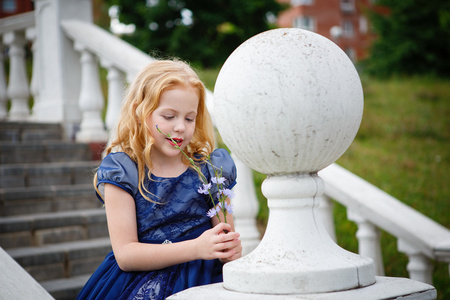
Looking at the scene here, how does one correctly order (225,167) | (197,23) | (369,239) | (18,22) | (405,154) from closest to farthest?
1. (225,167)
2. (369,239)
3. (18,22)
4. (405,154)
5. (197,23)

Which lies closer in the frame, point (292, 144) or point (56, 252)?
point (292, 144)

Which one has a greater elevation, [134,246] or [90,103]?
[90,103]

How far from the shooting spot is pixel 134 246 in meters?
1.76

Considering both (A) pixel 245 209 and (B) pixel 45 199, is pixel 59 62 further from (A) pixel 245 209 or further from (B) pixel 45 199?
(A) pixel 245 209

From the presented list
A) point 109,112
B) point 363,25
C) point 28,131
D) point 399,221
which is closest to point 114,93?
point 109,112

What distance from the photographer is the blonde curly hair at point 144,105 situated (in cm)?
189

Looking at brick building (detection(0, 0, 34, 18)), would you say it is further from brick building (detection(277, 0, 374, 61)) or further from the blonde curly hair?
the blonde curly hair

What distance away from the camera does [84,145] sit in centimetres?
432

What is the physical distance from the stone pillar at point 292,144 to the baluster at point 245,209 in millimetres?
1538

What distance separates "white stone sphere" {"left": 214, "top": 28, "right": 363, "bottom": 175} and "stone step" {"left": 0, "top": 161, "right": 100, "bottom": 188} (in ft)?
8.22

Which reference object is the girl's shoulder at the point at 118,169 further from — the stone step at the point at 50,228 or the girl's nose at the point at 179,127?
the stone step at the point at 50,228

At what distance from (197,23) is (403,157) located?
13350 millimetres

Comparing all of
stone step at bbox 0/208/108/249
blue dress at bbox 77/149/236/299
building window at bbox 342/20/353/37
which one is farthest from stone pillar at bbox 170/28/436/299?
building window at bbox 342/20/353/37

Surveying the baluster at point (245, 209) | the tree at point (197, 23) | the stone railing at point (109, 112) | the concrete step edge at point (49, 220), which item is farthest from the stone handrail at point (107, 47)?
the tree at point (197, 23)
